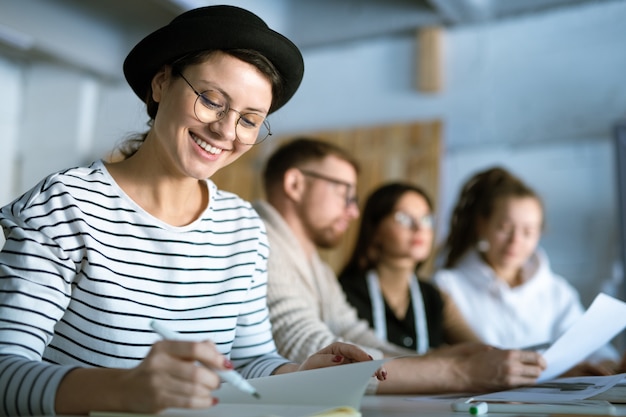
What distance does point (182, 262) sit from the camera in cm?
106

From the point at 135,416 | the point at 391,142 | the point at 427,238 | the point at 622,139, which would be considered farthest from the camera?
the point at 391,142

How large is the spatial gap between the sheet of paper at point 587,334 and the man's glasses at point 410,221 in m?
0.85

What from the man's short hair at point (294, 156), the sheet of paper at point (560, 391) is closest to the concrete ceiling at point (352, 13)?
the man's short hair at point (294, 156)

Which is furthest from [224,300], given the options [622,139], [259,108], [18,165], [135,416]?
[18,165]

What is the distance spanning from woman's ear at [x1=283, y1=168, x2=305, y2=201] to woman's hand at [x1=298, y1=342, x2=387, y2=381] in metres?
0.84

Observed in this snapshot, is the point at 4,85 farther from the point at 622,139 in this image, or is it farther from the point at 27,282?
the point at 27,282

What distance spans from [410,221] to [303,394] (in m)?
1.39

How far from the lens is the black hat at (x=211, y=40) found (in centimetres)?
97

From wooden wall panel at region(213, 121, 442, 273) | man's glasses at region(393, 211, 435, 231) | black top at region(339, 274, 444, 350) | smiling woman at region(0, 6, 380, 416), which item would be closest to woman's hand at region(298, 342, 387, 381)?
smiling woman at region(0, 6, 380, 416)

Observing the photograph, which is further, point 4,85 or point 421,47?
point 4,85

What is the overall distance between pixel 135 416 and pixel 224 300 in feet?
1.31

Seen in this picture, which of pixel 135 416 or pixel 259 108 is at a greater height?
pixel 259 108

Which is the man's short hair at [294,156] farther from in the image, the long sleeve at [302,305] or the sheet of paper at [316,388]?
the sheet of paper at [316,388]

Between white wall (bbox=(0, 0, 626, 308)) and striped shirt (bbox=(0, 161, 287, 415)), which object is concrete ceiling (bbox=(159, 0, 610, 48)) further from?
striped shirt (bbox=(0, 161, 287, 415))
